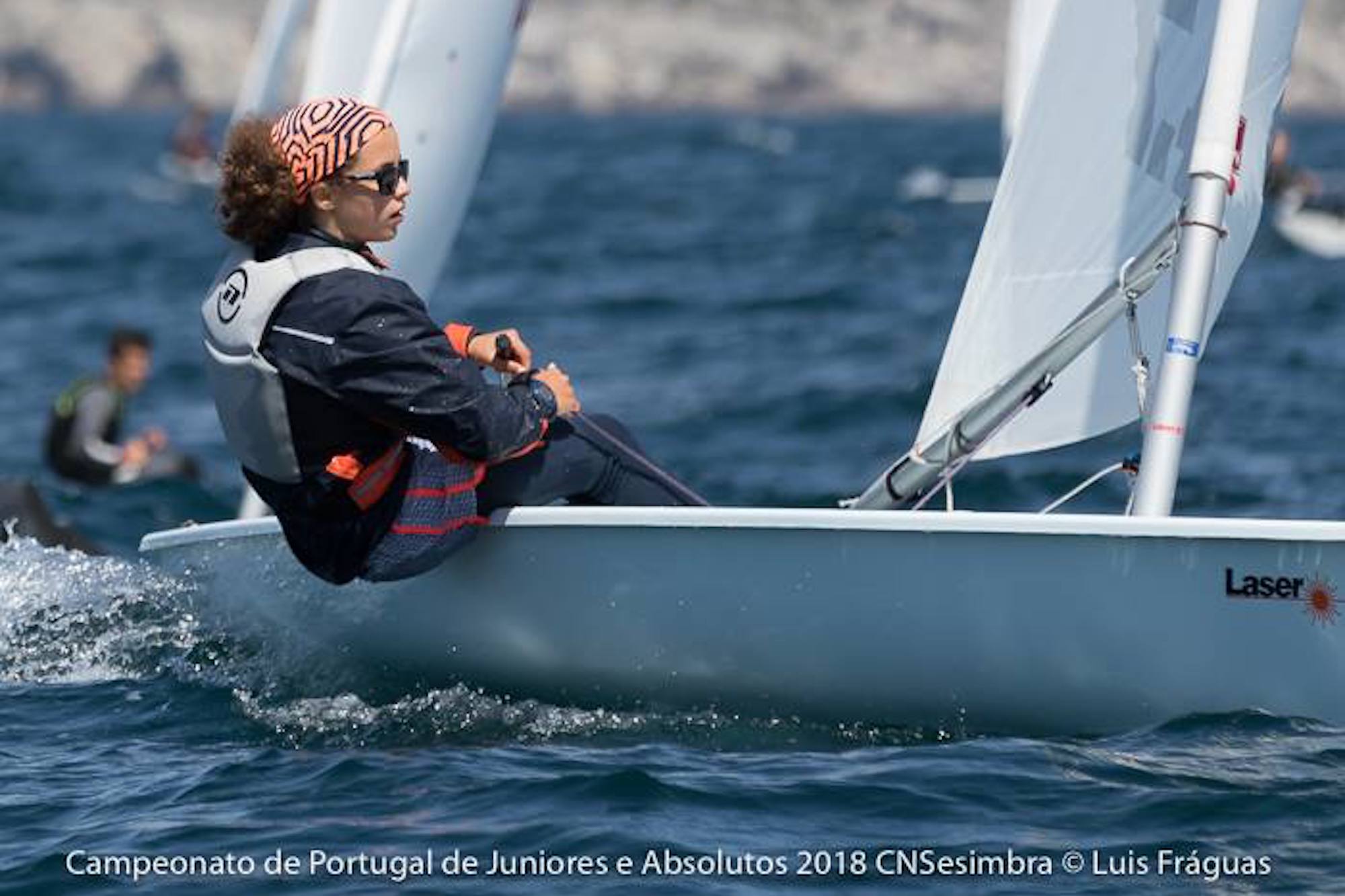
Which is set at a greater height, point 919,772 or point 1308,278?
point 1308,278

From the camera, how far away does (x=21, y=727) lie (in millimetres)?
5133

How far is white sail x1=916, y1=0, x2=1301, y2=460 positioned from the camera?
517 cm

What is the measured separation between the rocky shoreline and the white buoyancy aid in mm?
84093

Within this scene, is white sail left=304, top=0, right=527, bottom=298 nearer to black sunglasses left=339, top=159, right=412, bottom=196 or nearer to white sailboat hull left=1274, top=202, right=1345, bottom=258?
black sunglasses left=339, top=159, right=412, bottom=196

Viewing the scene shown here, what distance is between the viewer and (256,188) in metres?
4.61

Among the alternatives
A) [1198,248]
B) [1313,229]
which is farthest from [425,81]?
[1313,229]

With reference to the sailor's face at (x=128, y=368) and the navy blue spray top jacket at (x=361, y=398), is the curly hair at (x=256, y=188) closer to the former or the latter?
the navy blue spray top jacket at (x=361, y=398)

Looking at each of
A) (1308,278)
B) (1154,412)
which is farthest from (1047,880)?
(1308,278)

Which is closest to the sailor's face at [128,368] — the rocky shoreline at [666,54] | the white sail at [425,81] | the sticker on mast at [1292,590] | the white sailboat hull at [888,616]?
the white sail at [425,81]

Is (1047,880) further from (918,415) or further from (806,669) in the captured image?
(918,415)

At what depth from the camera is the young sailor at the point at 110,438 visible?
9453mm

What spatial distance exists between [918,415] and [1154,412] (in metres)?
7.00

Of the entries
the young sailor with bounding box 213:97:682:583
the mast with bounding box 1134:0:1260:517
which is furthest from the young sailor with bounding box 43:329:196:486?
the mast with bounding box 1134:0:1260:517

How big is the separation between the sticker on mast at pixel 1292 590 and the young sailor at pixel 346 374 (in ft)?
4.23
